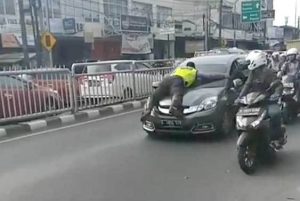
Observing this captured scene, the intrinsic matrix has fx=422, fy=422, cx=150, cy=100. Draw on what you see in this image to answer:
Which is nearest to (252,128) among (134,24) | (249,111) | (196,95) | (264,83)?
(249,111)

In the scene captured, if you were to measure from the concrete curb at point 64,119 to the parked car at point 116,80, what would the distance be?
42 centimetres

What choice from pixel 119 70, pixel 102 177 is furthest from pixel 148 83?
pixel 102 177

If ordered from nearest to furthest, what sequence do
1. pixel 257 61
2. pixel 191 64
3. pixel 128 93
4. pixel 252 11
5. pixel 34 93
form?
pixel 257 61, pixel 191 64, pixel 34 93, pixel 128 93, pixel 252 11

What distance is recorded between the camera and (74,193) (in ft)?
15.7

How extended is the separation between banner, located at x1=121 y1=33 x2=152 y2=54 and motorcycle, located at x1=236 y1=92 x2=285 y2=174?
29.3 meters

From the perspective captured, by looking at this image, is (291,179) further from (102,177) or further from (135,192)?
(102,177)

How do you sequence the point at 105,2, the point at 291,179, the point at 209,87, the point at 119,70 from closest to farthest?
1. the point at 291,179
2. the point at 209,87
3. the point at 119,70
4. the point at 105,2

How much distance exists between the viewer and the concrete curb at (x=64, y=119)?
8.69 meters

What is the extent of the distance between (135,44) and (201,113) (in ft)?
94.1

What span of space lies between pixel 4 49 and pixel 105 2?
41.2ft

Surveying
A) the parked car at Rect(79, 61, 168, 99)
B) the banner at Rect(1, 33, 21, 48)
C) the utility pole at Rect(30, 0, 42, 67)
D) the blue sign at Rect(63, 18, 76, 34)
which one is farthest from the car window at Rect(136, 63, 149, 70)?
the blue sign at Rect(63, 18, 76, 34)

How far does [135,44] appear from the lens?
116 ft

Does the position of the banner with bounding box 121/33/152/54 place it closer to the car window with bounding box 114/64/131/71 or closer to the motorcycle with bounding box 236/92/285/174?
the car window with bounding box 114/64/131/71

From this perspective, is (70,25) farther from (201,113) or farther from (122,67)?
(201,113)
